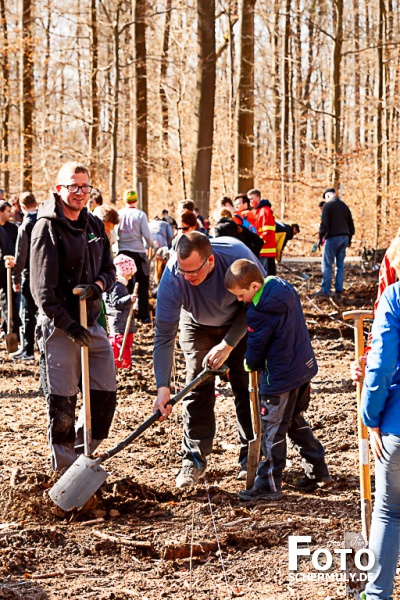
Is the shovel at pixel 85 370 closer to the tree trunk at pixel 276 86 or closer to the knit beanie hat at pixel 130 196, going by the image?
the knit beanie hat at pixel 130 196

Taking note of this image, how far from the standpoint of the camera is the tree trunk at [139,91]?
2102 cm

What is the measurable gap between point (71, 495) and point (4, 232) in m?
7.27

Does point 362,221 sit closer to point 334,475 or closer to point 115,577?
point 334,475

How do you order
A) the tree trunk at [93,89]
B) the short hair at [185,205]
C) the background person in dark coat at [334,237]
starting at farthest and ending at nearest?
the tree trunk at [93,89]
the background person in dark coat at [334,237]
the short hair at [185,205]

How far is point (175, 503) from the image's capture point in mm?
5758

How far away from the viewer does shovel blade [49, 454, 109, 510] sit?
17.0 ft

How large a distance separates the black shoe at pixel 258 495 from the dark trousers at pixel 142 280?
293 inches

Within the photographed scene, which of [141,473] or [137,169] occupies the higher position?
[137,169]

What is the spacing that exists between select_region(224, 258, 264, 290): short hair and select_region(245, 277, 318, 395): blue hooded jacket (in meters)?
0.12

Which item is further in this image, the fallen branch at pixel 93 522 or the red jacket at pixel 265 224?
the red jacket at pixel 265 224

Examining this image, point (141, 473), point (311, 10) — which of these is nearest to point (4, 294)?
point (141, 473)

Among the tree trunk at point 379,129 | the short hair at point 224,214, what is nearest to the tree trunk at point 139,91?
the tree trunk at point 379,129

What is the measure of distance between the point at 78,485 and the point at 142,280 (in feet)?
27.3

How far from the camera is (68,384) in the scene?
19.0ft
